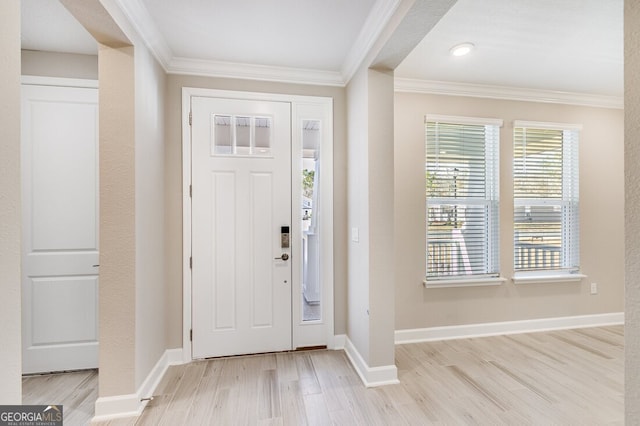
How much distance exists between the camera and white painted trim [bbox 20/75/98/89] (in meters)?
2.33

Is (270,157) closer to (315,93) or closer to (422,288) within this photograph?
(315,93)

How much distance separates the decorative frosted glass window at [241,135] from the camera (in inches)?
107

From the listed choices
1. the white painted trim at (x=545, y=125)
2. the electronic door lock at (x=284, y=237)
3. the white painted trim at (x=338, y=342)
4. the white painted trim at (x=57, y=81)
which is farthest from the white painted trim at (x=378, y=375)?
the white painted trim at (x=57, y=81)

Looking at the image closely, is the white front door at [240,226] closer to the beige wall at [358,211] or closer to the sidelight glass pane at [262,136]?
the sidelight glass pane at [262,136]

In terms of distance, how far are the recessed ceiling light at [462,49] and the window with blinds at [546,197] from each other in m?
1.28

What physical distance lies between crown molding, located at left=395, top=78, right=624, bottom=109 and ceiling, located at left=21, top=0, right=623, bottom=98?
40 millimetres

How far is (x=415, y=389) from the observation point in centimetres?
221

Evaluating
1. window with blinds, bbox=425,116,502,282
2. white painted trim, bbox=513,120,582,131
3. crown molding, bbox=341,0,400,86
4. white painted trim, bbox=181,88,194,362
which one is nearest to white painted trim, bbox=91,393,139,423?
white painted trim, bbox=181,88,194,362

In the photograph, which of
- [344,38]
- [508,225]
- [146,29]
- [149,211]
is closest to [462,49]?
[344,38]

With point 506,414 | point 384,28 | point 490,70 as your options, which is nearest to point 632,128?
point 384,28

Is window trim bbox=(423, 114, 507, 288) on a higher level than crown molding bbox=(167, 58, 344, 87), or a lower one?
lower

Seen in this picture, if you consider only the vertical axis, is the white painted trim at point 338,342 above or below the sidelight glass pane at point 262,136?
below

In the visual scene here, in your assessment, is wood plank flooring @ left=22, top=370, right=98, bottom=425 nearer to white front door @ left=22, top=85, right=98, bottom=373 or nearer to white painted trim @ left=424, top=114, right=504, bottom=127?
white front door @ left=22, top=85, right=98, bottom=373

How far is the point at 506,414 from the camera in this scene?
1932 millimetres
